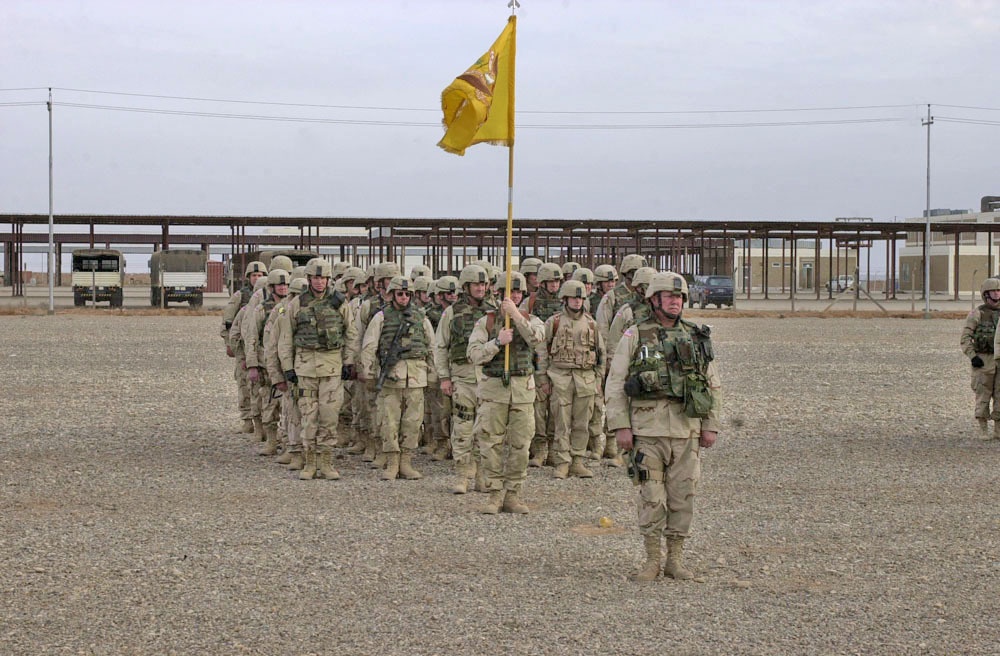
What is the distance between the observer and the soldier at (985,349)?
1349 centimetres

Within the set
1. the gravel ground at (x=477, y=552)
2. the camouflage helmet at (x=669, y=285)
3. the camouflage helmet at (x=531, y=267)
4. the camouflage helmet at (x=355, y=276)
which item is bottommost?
the gravel ground at (x=477, y=552)

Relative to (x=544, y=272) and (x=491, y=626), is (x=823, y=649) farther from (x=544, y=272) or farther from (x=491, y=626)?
(x=544, y=272)

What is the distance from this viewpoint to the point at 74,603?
664 cm

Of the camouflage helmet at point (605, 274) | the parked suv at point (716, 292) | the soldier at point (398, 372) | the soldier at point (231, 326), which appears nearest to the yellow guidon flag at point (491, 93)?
the soldier at point (398, 372)

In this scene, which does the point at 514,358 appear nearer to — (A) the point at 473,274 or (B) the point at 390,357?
(A) the point at 473,274

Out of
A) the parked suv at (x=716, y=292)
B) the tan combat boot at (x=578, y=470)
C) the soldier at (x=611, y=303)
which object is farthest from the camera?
the parked suv at (x=716, y=292)

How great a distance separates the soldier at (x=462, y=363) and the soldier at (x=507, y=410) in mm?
830

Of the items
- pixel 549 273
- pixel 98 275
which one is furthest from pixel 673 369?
pixel 98 275

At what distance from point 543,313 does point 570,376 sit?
1059 millimetres

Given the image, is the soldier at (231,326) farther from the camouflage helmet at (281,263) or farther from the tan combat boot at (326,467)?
the tan combat boot at (326,467)

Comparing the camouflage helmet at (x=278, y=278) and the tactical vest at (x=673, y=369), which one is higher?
the camouflage helmet at (x=278, y=278)

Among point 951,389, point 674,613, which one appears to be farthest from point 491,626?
point 951,389

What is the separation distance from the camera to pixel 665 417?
287 inches

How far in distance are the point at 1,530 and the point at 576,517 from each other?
4.39 m
